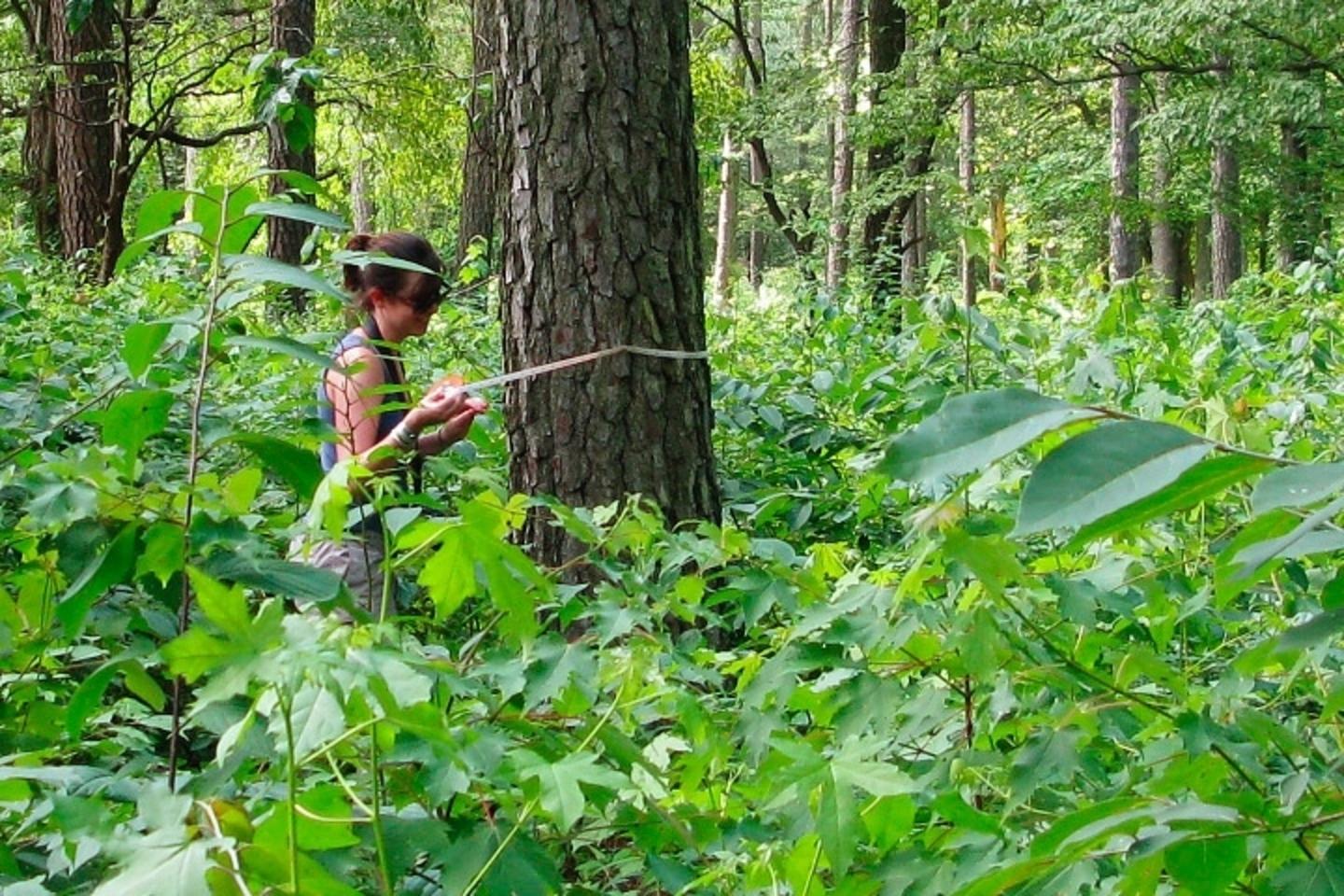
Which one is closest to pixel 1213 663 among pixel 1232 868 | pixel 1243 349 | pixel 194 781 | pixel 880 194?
pixel 1232 868

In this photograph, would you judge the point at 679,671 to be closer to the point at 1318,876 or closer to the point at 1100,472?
the point at 1318,876

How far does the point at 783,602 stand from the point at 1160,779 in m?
0.60

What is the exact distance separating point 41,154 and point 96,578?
14.0 metres

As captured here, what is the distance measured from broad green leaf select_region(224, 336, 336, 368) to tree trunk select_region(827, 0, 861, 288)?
1198 centimetres

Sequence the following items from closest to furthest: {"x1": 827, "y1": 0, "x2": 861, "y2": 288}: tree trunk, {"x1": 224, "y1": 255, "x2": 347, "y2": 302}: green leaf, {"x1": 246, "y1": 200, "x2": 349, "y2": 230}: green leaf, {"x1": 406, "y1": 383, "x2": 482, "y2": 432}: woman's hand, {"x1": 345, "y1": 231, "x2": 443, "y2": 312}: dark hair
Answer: {"x1": 224, "y1": 255, "x2": 347, "y2": 302}: green leaf < {"x1": 246, "y1": 200, "x2": 349, "y2": 230}: green leaf < {"x1": 406, "y1": 383, "x2": 482, "y2": 432}: woman's hand < {"x1": 345, "y1": 231, "x2": 443, "y2": 312}: dark hair < {"x1": 827, "y1": 0, "x2": 861, "y2": 288}: tree trunk

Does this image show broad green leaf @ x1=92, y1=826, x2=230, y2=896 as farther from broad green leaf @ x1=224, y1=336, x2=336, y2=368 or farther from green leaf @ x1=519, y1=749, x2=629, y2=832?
broad green leaf @ x1=224, y1=336, x2=336, y2=368

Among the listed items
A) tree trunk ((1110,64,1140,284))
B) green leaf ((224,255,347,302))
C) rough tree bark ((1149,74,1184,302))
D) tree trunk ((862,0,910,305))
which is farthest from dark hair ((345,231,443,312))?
tree trunk ((1110,64,1140,284))

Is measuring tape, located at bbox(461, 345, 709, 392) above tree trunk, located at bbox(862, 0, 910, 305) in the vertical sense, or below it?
below

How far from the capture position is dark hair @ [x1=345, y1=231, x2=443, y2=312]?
12.5 feet

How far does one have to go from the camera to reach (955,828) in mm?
1455

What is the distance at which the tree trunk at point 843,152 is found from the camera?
1385 cm

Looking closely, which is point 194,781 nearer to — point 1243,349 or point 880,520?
point 880,520

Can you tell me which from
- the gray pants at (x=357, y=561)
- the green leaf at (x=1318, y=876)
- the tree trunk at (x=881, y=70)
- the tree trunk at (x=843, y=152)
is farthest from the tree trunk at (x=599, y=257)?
the tree trunk at (x=843, y=152)

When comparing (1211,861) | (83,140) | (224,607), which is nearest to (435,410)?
(224,607)
